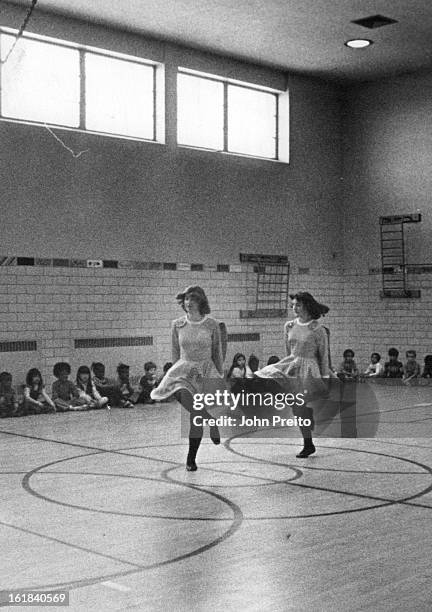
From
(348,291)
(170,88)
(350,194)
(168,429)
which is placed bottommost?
(168,429)

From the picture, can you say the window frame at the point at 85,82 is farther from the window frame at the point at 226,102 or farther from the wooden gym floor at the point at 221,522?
the wooden gym floor at the point at 221,522

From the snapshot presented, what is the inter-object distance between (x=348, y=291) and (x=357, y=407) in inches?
204

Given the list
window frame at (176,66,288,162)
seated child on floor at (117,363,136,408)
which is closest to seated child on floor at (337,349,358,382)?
window frame at (176,66,288,162)

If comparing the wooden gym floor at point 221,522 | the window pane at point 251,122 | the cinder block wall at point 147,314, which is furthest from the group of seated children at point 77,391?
the window pane at point 251,122

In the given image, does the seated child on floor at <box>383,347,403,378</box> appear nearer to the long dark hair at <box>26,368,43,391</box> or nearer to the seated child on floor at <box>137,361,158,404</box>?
the seated child on floor at <box>137,361,158,404</box>

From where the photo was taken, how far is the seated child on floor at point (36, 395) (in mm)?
14023

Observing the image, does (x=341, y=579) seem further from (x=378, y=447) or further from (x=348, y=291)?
(x=348, y=291)

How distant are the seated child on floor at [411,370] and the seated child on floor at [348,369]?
1.03m

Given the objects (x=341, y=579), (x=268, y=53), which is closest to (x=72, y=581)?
(x=341, y=579)

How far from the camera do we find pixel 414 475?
8750 millimetres

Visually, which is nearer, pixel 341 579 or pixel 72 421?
pixel 341 579

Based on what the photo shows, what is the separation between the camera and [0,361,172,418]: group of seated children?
13906 mm

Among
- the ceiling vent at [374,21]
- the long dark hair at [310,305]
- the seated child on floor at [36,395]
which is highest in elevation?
the ceiling vent at [374,21]

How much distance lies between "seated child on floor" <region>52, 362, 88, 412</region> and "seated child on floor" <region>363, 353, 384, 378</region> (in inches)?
266
